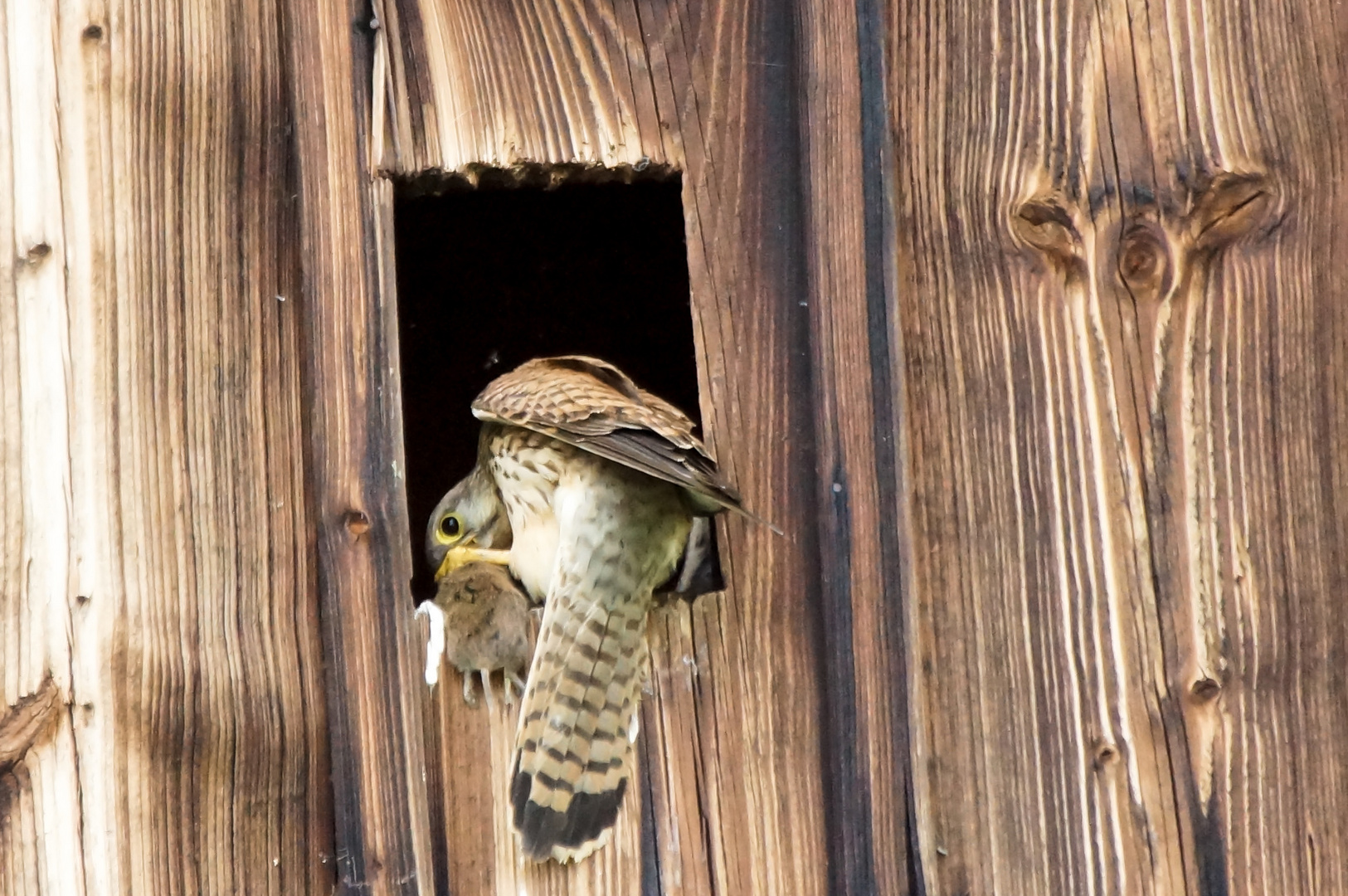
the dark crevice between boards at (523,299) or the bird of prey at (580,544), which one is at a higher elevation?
the dark crevice between boards at (523,299)

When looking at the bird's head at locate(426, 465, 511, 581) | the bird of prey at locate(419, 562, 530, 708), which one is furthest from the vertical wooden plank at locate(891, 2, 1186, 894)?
the bird's head at locate(426, 465, 511, 581)

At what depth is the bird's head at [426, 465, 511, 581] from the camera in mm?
3162

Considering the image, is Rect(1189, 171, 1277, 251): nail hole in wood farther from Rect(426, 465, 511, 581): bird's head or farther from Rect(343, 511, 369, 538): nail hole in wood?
Rect(426, 465, 511, 581): bird's head

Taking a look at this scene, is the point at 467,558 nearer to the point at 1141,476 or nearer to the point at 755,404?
the point at 755,404

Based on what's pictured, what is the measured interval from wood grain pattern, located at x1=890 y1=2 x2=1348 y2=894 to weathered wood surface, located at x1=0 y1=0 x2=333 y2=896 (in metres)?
0.97

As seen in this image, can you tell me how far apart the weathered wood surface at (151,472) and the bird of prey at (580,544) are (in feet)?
1.20

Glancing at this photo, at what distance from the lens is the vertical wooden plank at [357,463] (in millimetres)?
2189

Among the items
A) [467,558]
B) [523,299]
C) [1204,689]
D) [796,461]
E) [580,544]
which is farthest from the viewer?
[523,299]

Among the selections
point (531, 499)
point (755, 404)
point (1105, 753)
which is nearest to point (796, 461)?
point (755, 404)

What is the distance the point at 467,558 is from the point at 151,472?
0.88m

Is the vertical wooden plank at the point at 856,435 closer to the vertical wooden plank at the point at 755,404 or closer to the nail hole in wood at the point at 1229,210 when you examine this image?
the vertical wooden plank at the point at 755,404

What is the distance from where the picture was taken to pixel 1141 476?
7.09 ft

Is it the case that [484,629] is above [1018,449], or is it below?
below

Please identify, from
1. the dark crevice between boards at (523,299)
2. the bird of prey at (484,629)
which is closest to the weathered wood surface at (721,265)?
the bird of prey at (484,629)
